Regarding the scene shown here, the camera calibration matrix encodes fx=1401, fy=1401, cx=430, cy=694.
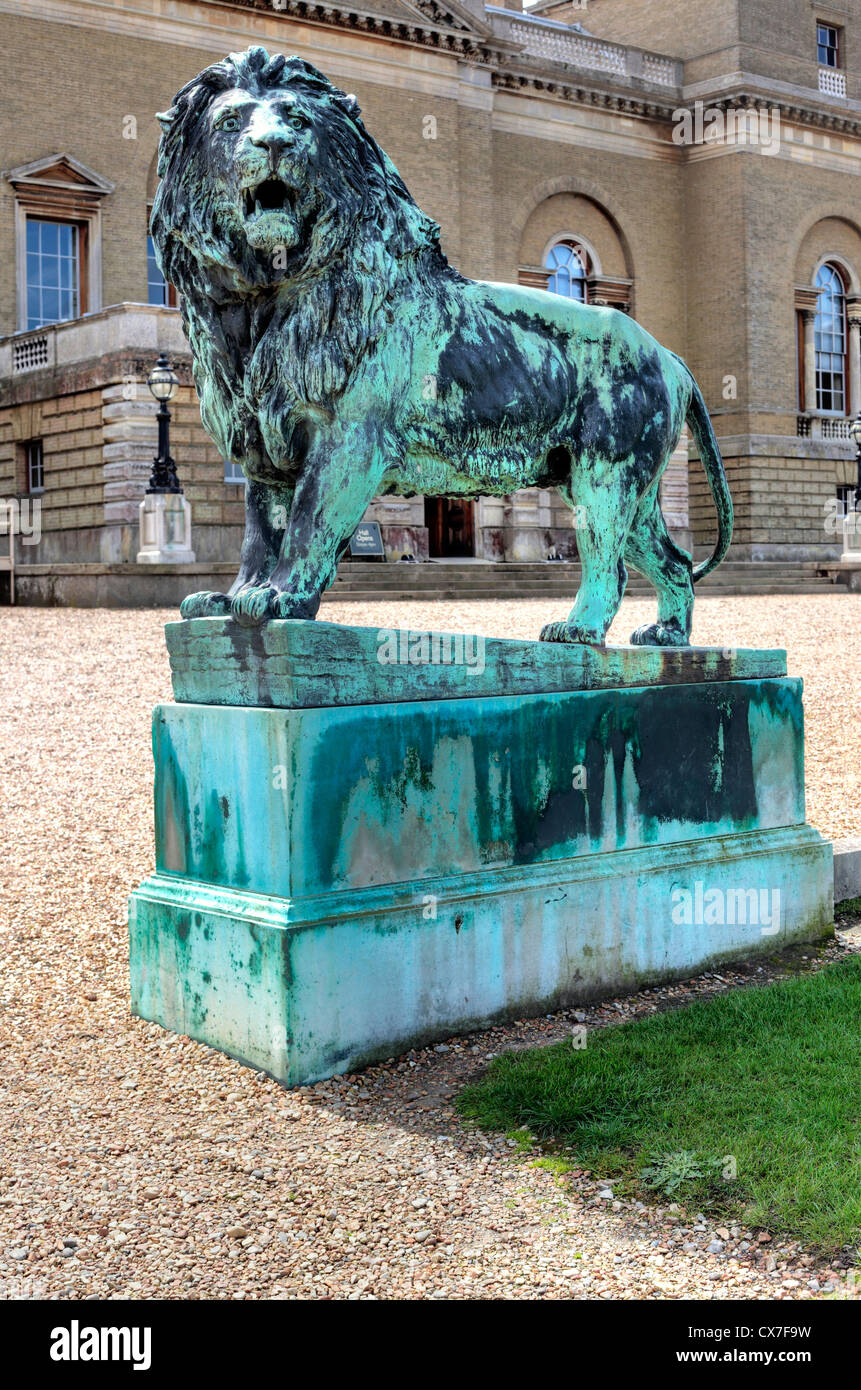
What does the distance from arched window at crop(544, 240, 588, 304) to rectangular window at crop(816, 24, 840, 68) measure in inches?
387

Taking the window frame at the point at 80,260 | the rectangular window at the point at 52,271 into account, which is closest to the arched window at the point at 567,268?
the window frame at the point at 80,260

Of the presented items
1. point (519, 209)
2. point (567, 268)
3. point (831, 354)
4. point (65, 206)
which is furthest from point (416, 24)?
point (831, 354)

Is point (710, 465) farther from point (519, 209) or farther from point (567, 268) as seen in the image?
point (567, 268)

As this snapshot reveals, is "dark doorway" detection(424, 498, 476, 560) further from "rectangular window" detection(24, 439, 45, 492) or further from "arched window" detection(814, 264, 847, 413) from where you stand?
"arched window" detection(814, 264, 847, 413)

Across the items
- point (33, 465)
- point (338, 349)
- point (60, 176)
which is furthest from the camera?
point (60, 176)

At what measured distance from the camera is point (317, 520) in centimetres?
395

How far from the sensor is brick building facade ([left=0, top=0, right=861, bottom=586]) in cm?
2481

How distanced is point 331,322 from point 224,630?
91 cm

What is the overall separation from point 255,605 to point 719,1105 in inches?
69.7

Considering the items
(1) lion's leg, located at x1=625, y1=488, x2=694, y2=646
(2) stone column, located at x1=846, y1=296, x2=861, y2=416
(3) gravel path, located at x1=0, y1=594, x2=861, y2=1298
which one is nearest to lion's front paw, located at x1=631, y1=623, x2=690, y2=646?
(1) lion's leg, located at x1=625, y1=488, x2=694, y2=646

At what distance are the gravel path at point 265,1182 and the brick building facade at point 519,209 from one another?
19356 mm

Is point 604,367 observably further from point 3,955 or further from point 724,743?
point 3,955
